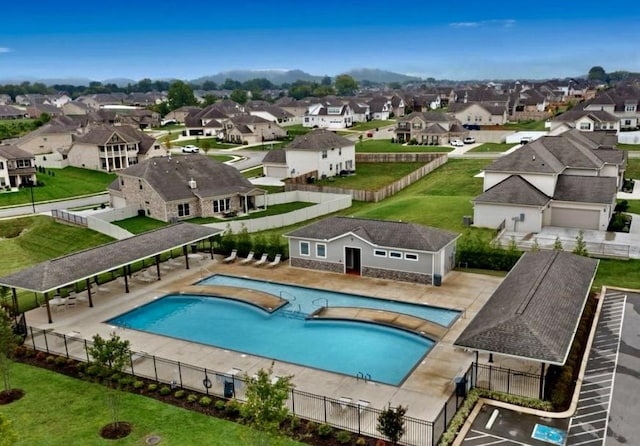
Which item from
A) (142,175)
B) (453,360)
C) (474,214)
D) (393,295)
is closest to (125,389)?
(453,360)

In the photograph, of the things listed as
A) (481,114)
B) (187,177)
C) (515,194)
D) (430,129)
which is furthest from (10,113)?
(515,194)

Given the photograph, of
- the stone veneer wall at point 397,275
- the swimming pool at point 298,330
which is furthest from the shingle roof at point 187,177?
the stone veneer wall at point 397,275

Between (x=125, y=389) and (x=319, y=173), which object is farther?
(x=319, y=173)

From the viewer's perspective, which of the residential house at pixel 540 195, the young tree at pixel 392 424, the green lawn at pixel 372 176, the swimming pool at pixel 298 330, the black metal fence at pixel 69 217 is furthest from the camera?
the green lawn at pixel 372 176

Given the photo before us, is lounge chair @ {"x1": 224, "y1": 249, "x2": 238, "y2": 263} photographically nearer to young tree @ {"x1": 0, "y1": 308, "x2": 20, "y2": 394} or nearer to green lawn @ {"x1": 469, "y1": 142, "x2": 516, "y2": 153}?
young tree @ {"x1": 0, "y1": 308, "x2": 20, "y2": 394}

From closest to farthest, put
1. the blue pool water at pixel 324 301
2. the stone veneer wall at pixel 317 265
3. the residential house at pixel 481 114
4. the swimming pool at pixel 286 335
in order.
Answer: the swimming pool at pixel 286 335
the blue pool water at pixel 324 301
the stone veneer wall at pixel 317 265
the residential house at pixel 481 114

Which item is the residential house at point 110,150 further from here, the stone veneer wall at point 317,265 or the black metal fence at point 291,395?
the black metal fence at point 291,395

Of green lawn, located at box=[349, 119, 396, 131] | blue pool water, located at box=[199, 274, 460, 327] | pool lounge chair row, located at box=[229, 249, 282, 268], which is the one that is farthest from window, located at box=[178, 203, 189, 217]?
green lawn, located at box=[349, 119, 396, 131]

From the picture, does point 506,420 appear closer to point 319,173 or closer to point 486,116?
point 319,173
